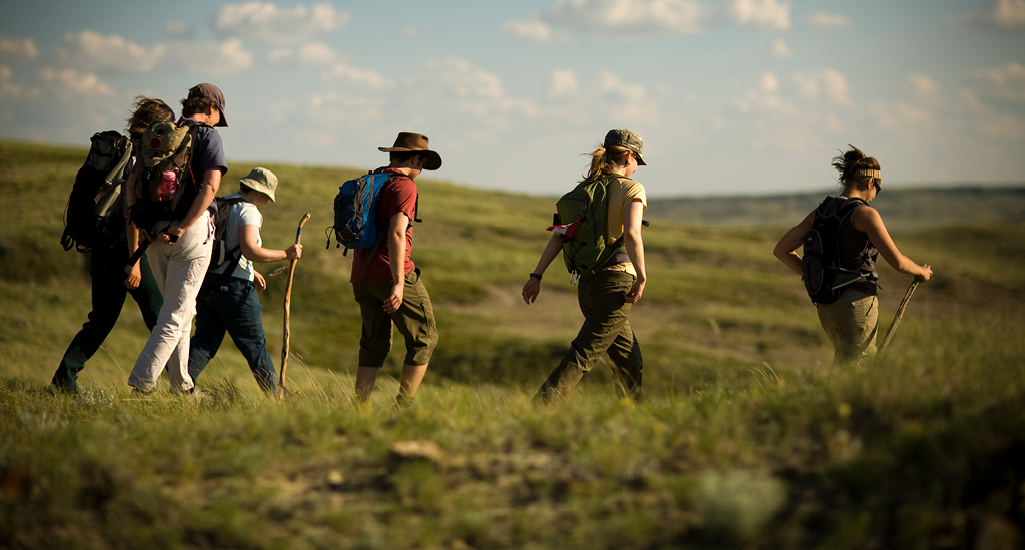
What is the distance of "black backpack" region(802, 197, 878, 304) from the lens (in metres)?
5.41

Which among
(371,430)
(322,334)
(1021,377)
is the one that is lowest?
(322,334)

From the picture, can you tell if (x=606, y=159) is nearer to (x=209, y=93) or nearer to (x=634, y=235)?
(x=634, y=235)

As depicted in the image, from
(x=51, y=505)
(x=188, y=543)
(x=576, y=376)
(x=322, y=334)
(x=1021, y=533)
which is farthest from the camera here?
(x=322, y=334)

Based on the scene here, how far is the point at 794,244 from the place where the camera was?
5.96m

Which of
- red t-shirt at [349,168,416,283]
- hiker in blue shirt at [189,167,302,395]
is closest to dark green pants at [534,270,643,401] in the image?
red t-shirt at [349,168,416,283]

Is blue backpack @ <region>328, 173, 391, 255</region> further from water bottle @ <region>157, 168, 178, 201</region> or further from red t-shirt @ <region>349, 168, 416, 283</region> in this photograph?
water bottle @ <region>157, 168, 178, 201</region>

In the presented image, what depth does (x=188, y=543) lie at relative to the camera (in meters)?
3.00

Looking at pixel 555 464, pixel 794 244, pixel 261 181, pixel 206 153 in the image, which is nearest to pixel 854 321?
pixel 794 244

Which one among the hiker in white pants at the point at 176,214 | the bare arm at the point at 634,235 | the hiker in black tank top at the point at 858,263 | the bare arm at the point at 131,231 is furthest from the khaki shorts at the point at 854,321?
the bare arm at the point at 131,231

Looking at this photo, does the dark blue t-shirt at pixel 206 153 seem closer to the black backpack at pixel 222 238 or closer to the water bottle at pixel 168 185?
the water bottle at pixel 168 185

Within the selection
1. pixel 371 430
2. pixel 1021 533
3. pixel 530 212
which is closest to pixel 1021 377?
pixel 1021 533

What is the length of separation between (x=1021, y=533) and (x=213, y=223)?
5.89 meters

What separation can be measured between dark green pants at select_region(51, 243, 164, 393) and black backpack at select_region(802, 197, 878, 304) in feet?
19.1

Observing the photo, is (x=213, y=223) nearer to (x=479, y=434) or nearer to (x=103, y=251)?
(x=103, y=251)
